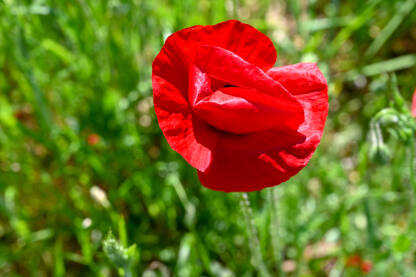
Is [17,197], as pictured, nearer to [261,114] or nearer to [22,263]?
[22,263]

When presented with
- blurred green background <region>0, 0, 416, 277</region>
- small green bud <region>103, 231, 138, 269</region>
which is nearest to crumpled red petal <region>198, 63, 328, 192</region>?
small green bud <region>103, 231, 138, 269</region>

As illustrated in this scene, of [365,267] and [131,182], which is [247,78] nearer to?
[131,182]

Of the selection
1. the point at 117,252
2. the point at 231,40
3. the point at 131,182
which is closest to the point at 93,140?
the point at 131,182

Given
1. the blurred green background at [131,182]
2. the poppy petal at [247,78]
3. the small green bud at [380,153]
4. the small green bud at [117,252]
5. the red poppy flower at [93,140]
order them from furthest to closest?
the red poppy flower at [93,140], the blurred green background at [131,182], the small green bud at [380,153], the small green bud at [117,252], the poppy petal at [247,78]

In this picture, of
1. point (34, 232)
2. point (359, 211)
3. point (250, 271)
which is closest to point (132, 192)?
point (34, 232)

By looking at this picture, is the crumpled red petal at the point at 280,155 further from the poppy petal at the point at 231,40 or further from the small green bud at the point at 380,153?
the small green bud at the point at 380,153

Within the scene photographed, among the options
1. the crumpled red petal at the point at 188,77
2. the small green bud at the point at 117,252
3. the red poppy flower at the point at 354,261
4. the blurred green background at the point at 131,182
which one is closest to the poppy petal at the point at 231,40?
the crumpled red petal at the point at 188,77

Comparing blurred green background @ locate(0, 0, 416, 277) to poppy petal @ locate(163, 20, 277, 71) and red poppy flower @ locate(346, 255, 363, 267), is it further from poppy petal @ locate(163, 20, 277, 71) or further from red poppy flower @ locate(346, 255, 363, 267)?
poppy petal @ locate(163, 20, 277, 71)
